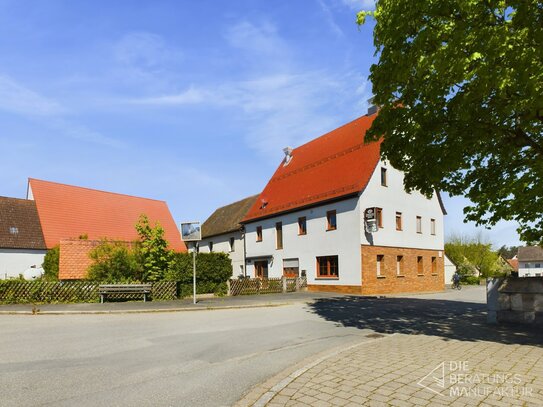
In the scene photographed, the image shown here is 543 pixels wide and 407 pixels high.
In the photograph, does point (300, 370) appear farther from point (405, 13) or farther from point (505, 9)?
point (505, 9)

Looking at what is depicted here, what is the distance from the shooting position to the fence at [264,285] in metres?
23.3

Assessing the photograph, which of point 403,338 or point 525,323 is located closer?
point 403,338

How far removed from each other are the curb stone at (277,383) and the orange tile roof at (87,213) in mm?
31086

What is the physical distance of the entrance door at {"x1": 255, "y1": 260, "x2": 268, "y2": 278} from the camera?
32.9 meters

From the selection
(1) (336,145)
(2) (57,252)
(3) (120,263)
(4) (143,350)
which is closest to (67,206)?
(2) (57,252)

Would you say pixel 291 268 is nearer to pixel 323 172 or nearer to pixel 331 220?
pixel 331 220

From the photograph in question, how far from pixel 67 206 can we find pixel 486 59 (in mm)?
36698

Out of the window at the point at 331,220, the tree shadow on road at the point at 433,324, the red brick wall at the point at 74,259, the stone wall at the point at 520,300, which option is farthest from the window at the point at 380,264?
the red brick wall at the point at 74,259

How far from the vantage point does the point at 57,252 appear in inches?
1066

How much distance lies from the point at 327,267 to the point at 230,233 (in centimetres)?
1428

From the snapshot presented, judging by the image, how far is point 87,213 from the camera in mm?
36906

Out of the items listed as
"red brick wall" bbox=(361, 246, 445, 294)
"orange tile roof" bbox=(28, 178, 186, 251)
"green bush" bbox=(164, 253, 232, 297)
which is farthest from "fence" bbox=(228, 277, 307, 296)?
"orange tile roof" bbox=(28, 178, 186, 251)

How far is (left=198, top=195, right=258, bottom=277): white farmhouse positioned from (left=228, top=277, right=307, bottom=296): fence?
9.72 meters

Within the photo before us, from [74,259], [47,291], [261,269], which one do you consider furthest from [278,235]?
[47,291]
